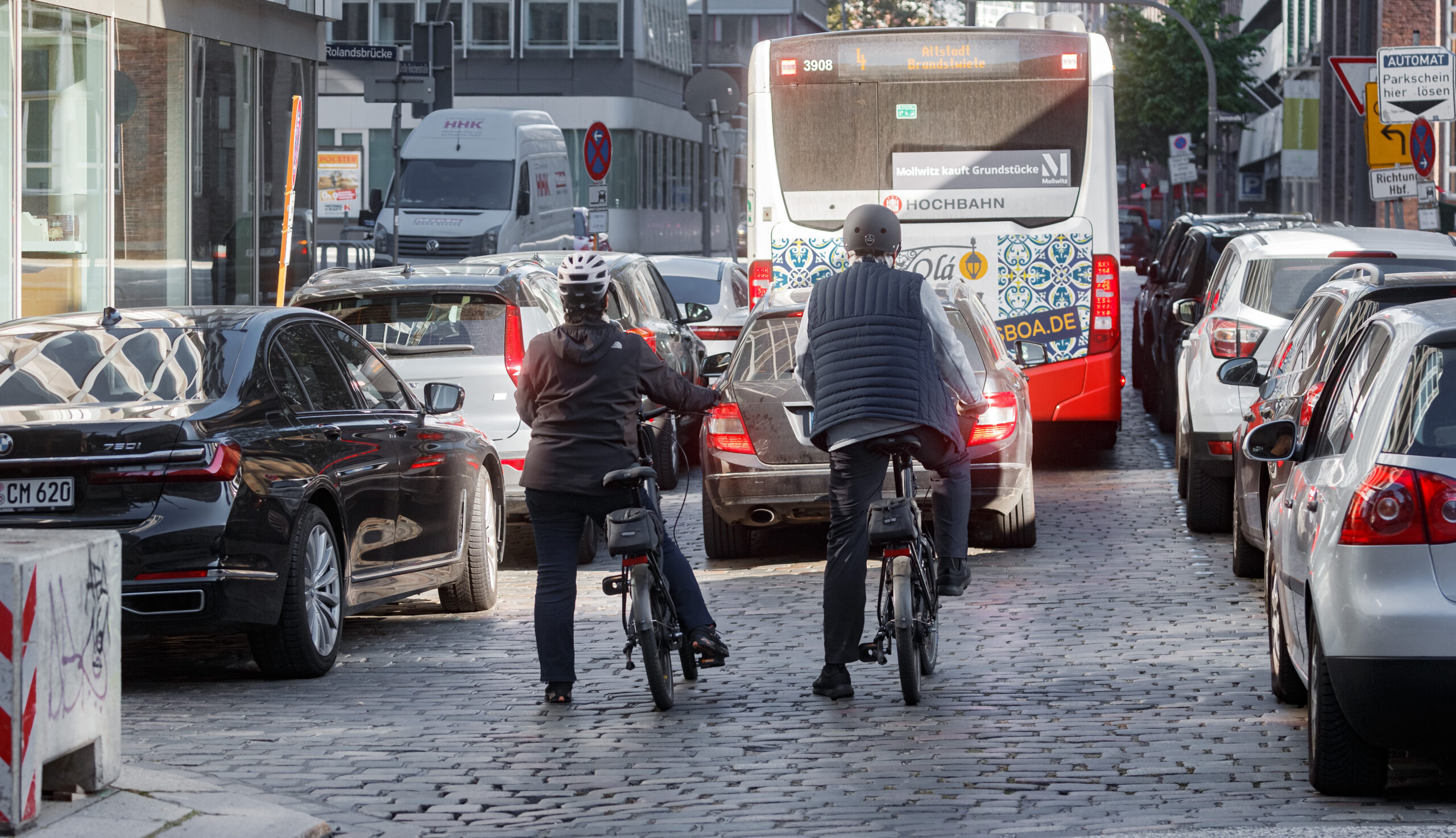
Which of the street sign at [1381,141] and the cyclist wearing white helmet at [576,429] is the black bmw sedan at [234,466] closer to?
the cyclist wearing white helmet at [576,429]

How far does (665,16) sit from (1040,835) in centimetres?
6520

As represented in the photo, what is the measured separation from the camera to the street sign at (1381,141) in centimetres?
1833

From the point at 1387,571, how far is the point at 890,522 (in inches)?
90.0

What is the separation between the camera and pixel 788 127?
15.3 metres

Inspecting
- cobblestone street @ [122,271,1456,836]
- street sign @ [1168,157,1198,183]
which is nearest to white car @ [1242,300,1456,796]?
cobblestone street @ [122,271,1456,836]

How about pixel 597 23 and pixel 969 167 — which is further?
pixel 597 23

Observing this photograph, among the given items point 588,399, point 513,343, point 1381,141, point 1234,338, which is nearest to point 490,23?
point 1381,141

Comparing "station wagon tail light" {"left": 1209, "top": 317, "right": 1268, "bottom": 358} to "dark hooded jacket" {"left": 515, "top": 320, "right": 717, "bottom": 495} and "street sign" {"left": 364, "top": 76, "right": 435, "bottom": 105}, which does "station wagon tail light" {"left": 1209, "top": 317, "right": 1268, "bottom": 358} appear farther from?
"street sign" {"left": 364, "top": 76, "right": 435, "bottom": 105}

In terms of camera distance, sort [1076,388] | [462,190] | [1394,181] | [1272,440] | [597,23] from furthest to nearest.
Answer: [597,23] < [462,190] < [1394,181] < [1076,388] < [1272,440]

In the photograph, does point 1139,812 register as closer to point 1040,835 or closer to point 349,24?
point 1040,835

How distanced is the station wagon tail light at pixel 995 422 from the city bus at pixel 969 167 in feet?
13.3

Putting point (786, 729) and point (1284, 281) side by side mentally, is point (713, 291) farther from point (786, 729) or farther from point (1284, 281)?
point (786, 729)

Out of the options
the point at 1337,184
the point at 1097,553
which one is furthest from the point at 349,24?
the point at 1097,553

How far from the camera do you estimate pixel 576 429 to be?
765 centimetres
